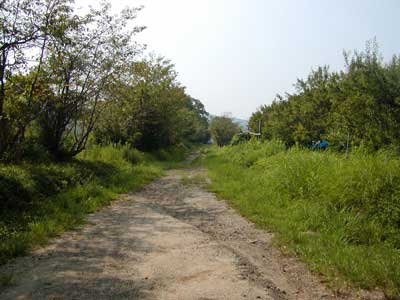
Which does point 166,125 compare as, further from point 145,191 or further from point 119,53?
point 145,191

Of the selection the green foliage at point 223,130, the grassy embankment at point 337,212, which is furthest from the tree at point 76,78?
the green foliage at point 223,130

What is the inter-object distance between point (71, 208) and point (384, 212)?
6.08m

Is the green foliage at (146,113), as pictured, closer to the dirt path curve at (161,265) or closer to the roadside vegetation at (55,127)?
the roadside vegetation at (55,127)

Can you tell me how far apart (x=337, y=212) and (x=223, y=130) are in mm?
54133

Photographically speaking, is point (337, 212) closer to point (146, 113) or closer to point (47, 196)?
point (47, 196)

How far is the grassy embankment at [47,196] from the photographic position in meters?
5.81

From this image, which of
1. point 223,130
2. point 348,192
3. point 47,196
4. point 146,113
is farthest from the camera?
point 223,130

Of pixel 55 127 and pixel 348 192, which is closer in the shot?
pixel 348 192

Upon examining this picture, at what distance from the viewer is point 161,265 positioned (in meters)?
4.78

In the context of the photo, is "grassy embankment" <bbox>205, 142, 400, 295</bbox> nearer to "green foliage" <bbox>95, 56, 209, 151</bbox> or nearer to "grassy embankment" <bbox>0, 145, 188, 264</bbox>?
"grassy embankment" <bbox>0, 145, 188, 264</bbox>

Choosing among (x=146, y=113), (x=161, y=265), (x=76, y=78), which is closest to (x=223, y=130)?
(x=146, y=113)

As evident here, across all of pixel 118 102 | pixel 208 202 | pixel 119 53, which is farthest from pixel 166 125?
pixel 208 202

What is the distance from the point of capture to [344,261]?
4.75 meters

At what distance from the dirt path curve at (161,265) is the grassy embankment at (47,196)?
1.22ft
